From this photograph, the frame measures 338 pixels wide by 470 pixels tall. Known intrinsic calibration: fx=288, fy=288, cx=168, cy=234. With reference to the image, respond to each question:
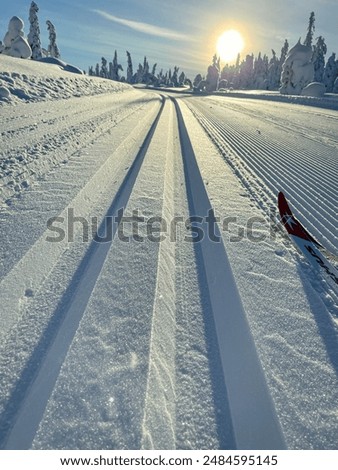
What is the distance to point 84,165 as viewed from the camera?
222 inches

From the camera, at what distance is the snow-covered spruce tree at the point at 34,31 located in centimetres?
4178

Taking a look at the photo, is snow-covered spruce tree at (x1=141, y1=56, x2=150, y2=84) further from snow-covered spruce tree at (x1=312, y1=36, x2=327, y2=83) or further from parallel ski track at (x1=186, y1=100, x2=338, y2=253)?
parallel ski track at (x1=186, y1=100, x2=338, y2=253)

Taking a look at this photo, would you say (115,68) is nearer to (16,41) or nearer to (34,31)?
(34,31)

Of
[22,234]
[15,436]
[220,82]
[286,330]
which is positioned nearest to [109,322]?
[15,436]

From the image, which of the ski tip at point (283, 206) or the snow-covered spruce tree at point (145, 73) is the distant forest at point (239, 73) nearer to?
the snow-covered spruce tree at point (145, 73)

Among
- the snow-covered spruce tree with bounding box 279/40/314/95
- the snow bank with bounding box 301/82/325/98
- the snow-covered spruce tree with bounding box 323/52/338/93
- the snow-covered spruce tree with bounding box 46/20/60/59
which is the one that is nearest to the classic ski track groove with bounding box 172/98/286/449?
the snow bank with bounding box 301/82/325/98

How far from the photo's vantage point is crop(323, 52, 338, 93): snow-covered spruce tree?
173ft

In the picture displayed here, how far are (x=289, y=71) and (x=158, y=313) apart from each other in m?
46.2

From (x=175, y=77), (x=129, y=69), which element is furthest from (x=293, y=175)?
(x=175, y=77)

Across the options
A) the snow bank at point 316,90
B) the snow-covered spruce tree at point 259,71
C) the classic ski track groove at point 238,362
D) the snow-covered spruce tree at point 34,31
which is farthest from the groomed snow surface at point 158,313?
the snow-covered spruce tree at point 259,71

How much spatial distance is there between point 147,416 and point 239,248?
7.40 ft

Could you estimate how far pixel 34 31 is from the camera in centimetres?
4288

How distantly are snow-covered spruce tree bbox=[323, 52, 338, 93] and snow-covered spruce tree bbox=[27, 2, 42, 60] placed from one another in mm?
49927
